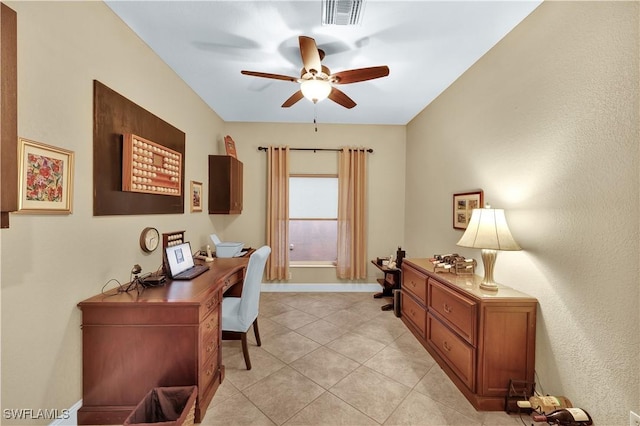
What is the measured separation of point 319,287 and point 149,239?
272cm

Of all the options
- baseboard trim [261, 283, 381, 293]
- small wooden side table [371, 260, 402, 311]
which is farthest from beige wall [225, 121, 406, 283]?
small wooden side table [371, 260, 402, 311]

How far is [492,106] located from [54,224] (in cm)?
335

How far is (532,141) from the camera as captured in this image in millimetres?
1738

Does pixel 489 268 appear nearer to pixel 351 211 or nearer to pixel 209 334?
pixel 209 334

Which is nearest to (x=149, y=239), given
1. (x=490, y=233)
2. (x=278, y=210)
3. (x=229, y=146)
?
(x=229, y=146)

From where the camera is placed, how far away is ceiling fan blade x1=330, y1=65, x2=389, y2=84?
1929 millimetres

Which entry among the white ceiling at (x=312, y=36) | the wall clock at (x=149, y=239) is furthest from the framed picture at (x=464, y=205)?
the wall clock at (x=149, y=239)

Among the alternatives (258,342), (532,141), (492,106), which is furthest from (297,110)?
(258,342)

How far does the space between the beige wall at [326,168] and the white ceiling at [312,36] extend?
103 centimetres

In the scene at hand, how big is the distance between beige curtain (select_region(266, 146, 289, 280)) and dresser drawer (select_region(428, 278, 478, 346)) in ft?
7.78

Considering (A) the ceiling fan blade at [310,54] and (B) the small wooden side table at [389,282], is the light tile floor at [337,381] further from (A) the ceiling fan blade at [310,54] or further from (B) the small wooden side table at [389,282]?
(A) the ceiling fan blade at [310,54]

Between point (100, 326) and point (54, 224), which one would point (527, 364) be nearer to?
point (100, 326)

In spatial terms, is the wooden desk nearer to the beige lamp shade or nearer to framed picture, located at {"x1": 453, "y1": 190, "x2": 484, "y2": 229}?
the beige lamp shade

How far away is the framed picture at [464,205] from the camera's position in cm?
230
